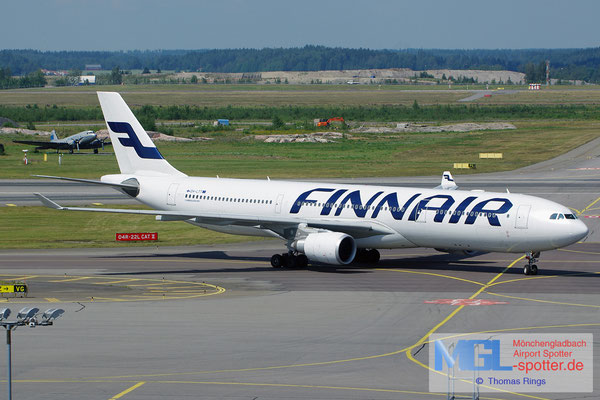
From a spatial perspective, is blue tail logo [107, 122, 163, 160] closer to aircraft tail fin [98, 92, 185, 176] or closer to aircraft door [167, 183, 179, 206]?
aircraft tail fin [98, 92, 185, 176]

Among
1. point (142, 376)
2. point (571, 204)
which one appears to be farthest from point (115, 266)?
point (571, 204)

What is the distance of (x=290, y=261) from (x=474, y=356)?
2823cm

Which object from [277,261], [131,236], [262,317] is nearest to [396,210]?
[277,261]

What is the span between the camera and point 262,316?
40031 millimetres

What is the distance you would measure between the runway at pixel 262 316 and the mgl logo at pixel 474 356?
103 centimetres

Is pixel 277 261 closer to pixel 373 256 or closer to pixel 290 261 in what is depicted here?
pixel 290 261

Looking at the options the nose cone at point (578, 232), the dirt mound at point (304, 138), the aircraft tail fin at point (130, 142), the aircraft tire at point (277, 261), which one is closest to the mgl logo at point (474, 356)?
the nose cone at point (578, 232)

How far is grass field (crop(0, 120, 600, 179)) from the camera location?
111250 mm

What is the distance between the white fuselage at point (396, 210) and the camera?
49.7 meters

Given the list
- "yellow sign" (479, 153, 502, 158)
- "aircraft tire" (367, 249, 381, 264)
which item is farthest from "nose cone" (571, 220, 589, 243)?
"yellow sign" (479, 153, 502, 158)

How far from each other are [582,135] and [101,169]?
85.3 meters

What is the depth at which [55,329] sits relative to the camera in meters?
37.3

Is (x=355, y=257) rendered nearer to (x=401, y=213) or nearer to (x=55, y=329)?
(x=401, y=213)

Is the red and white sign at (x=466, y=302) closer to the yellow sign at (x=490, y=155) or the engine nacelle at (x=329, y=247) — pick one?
the engine nacelle at (x=329, y=247)
